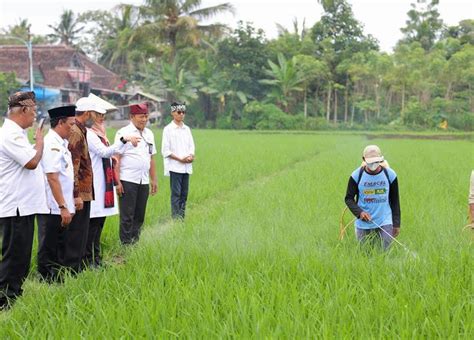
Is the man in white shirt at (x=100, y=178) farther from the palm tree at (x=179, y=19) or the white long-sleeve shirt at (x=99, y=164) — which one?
the palm tree at (x=179, y=19)

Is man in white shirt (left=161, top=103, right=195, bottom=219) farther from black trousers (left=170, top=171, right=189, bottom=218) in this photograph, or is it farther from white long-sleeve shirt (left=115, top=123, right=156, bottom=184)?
white long-sleeve shirt (left=115, top=123, right=156, bottom=184)

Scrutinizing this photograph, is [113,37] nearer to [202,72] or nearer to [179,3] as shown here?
[202,72]

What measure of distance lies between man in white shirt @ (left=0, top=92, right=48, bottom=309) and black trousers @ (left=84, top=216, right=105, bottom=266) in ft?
2.51

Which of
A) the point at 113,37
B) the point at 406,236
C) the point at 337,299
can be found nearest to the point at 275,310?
the point at 337,299

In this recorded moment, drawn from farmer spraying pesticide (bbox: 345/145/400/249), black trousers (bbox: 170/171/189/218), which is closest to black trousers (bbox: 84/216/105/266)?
black trousers (bbox: 170/171/189/218)

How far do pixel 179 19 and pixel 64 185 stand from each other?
21.0m

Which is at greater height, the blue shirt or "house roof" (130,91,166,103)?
"house roof" (130,91,166,103)

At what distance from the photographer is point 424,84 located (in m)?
28.7

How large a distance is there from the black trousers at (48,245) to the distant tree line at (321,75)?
861 inches

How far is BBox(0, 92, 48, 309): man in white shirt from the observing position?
3494 mm

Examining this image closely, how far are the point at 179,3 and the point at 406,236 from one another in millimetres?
21220

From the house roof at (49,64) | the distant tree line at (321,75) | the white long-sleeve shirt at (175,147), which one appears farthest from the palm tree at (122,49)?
the white long-sleeve shirt at (175,147)

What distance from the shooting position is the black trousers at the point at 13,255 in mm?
3512

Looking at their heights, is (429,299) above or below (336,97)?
below
